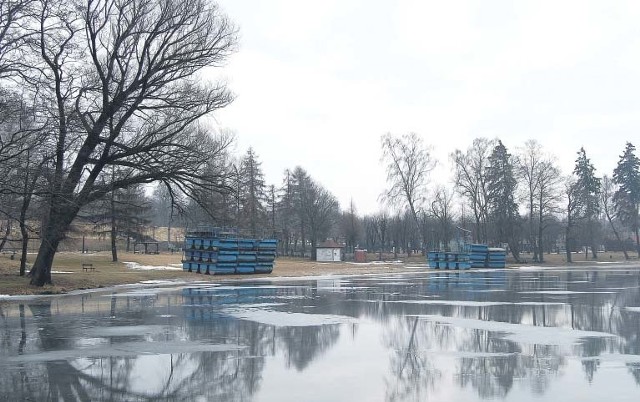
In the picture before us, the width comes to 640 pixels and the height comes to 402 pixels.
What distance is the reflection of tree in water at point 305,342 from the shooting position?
11.4 m

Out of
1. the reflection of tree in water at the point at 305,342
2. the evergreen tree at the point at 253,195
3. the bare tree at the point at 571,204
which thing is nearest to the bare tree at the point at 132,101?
the reflection of tree in water at the point at 305,342

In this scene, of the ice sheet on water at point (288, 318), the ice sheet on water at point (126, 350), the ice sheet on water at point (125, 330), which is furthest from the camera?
the ice sheet on water at point (288, 318)

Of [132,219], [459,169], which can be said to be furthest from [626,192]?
[132,219]

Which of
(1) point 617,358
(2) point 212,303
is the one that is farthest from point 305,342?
(2) point 212,303

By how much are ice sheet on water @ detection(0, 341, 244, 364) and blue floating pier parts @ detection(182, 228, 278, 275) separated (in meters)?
35.0

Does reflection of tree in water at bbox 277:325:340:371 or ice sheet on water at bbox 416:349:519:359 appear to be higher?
ice sheet on water at bbox 416:349:519:359

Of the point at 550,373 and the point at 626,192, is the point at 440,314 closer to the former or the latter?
the point at 550,373

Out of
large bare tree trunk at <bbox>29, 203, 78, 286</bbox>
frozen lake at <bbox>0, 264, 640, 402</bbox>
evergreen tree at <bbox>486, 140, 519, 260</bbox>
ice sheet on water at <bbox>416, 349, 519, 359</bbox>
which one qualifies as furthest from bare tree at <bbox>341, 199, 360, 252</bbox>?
ice sheet on water at <bbox>416, 349, 519, 359</bbox>

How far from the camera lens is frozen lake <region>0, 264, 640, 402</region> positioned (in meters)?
8.88

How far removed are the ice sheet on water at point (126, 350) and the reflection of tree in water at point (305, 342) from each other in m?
1.15

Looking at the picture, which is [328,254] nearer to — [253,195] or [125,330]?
[253,195]

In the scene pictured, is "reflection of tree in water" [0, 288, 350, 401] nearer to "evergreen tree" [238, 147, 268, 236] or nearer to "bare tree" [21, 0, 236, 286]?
"bare tree" [21, 0, 236, 286]

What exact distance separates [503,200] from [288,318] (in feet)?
238

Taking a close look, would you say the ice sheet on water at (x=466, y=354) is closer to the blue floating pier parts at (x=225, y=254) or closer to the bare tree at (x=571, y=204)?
the blue floating pier parts at (x=225, y=254)
